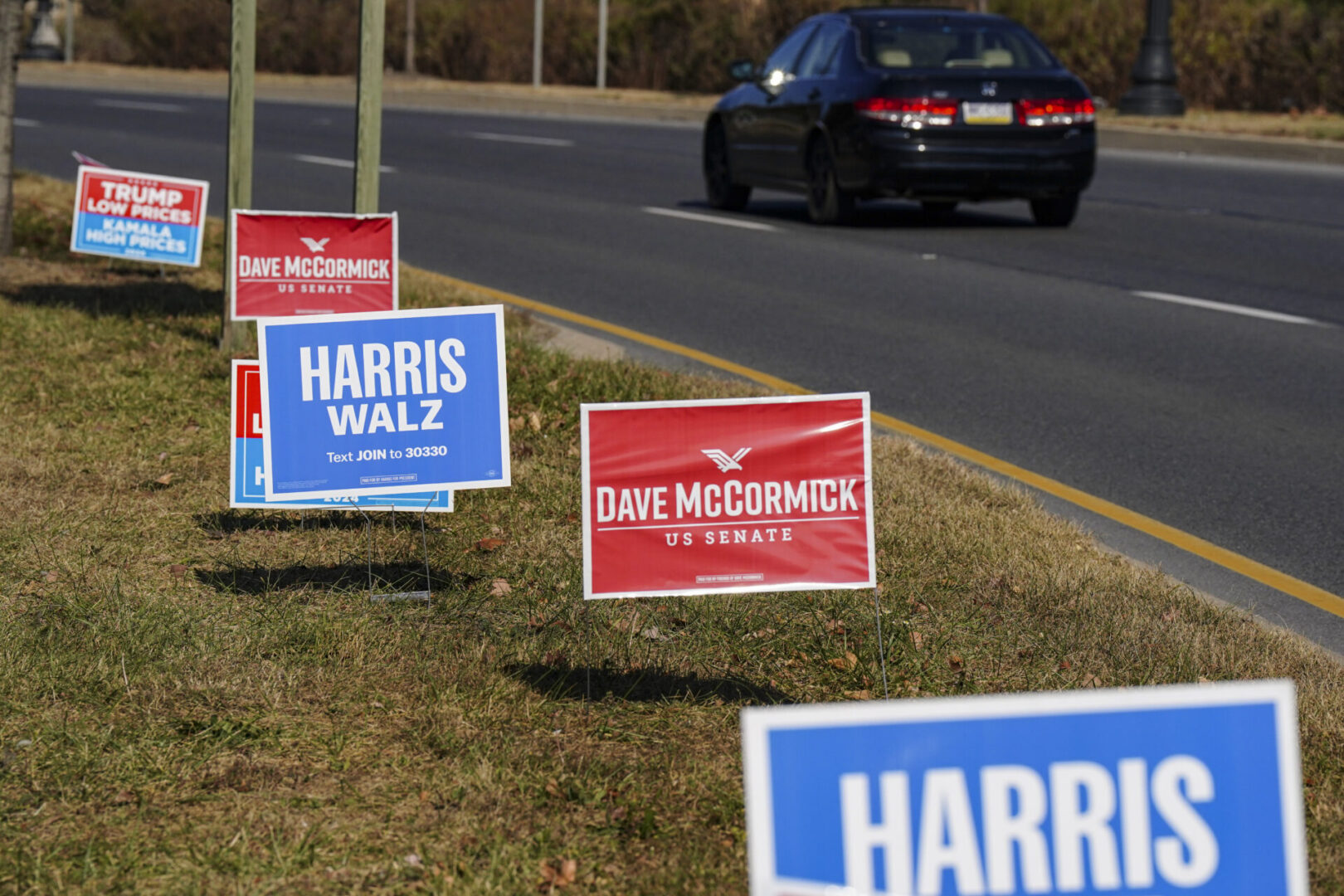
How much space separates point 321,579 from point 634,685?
3.96 feet

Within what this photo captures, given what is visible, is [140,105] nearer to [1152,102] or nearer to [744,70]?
[1152,102]

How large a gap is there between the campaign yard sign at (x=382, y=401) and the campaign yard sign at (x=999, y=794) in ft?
8.17

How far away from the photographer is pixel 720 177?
16.1m

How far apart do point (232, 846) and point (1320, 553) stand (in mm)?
3895

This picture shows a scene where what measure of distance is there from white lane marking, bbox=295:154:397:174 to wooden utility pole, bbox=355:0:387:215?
38.2ft

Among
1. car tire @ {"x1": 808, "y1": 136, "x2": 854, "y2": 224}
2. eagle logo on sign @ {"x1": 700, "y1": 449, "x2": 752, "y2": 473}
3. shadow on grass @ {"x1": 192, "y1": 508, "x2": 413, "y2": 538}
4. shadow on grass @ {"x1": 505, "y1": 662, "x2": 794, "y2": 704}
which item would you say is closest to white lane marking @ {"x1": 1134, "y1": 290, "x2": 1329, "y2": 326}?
car tire @ {"x1": 808, "y1": 136, "x2": 854, "y2": 224}

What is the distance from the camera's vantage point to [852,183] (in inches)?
563

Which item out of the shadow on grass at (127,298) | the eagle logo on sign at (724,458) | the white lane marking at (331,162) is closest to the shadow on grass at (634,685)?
the eagle logo on sign at (724,458)

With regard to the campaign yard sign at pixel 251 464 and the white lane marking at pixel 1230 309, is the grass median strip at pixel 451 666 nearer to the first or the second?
the campaign yard sign at pixel 251 464

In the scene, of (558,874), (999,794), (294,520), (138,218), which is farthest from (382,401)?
(138,218)

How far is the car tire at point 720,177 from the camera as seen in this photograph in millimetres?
16000

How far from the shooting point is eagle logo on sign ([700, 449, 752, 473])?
3947mm

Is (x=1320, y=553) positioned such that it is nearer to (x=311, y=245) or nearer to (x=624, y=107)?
(x=311, y=245)

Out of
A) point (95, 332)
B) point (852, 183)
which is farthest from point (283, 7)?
point (95, 332)
